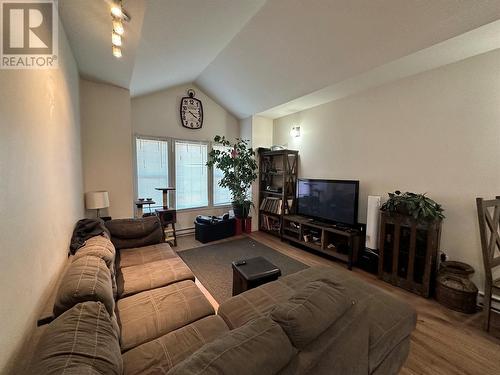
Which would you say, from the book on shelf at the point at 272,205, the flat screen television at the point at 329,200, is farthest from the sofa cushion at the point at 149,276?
the book on shelf at the point at 272,205

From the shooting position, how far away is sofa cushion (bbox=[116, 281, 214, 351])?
1.28 meters

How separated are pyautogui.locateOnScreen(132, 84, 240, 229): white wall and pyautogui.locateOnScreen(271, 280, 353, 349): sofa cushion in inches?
156

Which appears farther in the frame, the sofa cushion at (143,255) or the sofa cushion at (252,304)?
the sofa cushion at (143,255)

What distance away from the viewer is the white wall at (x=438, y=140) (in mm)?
2170

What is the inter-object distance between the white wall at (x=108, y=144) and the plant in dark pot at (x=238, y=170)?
5.20 ft

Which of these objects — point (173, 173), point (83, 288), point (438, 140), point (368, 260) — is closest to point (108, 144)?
point (173, 173)

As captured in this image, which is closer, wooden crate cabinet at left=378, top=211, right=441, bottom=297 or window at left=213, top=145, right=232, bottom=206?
wooden crate cabinet at left=378, top=211, right=441, bottom=297

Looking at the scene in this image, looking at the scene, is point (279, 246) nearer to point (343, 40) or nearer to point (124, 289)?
point (124, 289)

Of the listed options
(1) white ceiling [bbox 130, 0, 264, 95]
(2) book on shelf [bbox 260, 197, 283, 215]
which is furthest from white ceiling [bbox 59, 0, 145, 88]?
(2) book on shelf [bbox 260, 197, 283, 215]

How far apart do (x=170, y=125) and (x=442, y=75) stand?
4249 millimetres

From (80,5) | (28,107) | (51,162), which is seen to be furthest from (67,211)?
(80,5)

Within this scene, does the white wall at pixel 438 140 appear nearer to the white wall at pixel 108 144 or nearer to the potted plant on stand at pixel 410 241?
the potted plant on stand at pixel 410 241

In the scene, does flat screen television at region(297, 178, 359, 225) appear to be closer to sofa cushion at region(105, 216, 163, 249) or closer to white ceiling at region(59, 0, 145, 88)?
sofa cushion at region(105, 216, 163, 249)

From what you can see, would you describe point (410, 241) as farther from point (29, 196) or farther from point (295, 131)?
point (29, 196)
